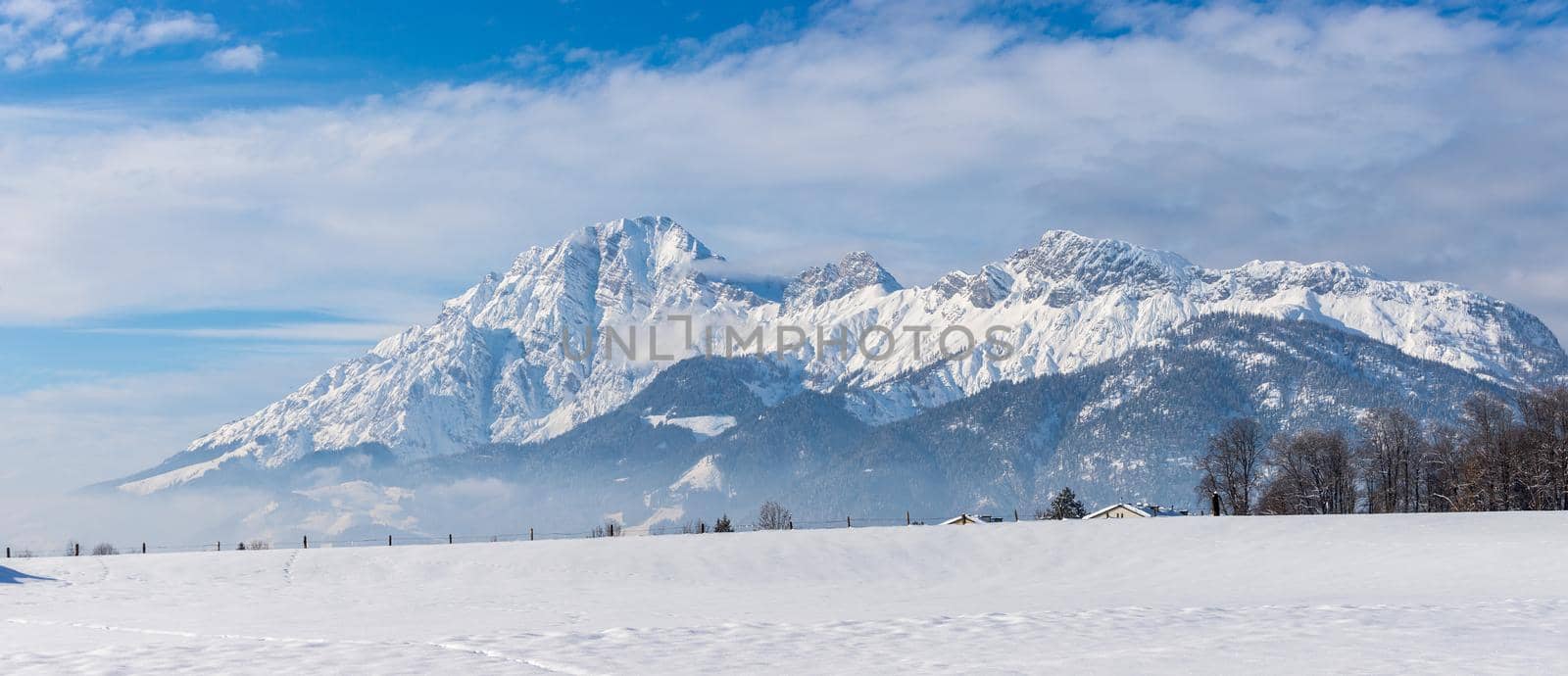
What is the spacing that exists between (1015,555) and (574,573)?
17488 millimetres

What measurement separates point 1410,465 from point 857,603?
10130 centimetres

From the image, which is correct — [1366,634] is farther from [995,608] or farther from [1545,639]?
[995,608]

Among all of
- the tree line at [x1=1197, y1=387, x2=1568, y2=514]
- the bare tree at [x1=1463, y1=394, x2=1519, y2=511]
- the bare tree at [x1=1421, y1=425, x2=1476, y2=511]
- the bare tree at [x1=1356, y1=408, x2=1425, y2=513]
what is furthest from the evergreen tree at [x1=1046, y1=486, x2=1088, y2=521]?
the bare tree at [x1=1463, y1=394, x2=1519, y2=511]

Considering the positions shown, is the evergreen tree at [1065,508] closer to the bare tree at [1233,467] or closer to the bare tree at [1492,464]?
the bare tree at [1233,467]

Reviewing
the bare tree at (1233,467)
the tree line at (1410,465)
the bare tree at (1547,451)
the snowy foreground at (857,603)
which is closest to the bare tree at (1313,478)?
the tree line at (1410,465)

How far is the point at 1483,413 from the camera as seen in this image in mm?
108938

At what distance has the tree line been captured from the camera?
315ft

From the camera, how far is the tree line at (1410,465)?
95.9 m

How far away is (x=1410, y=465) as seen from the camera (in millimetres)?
120812

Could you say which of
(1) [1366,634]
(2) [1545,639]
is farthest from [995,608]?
(2) [1545,639]

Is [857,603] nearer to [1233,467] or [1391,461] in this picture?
[1233,467]

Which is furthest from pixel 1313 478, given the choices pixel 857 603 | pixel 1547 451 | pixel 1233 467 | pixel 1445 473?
pixel 857 603

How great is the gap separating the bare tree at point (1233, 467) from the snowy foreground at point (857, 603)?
54426 millimetres

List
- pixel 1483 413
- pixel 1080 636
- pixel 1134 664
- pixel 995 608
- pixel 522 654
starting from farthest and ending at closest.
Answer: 1. pixel 1483 413
2. pixel 995 608
3. pixel 1080 636
4. pixel 522 654
5. pixel 1134 664
